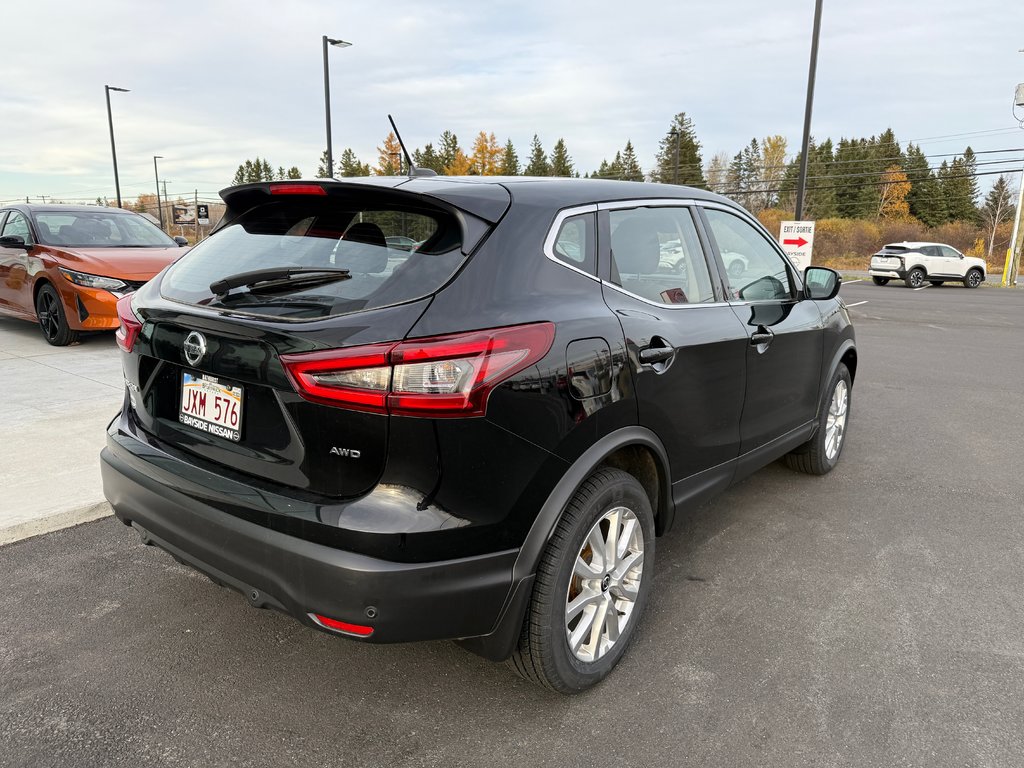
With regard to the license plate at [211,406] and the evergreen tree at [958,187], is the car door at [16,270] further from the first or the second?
the evergreen tree at [958,187]

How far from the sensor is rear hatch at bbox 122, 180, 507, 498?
2.02m

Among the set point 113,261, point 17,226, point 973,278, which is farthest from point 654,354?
point 973,278

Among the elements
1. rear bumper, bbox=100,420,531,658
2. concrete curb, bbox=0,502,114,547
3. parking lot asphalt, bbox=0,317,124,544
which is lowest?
concrete curb, bbox=0,502,114,547

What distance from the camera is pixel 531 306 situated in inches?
88.0

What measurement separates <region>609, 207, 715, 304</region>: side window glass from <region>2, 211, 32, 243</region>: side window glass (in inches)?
332

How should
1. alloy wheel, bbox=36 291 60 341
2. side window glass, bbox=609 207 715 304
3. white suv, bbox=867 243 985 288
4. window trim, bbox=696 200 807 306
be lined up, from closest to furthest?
side window glass, bbox=609 207 715 304
window trim, bbox=696 200 807 306
alloy wheel, bbox=36 291 60 341
white suv, bbox=867 243 985 288

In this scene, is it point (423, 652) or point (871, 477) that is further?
point (871, 477)

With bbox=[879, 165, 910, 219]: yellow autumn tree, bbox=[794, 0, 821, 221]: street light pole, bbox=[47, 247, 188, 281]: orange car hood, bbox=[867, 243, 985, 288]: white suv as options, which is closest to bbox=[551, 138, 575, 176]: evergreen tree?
bbox=[879, 165, 910, 219]: yellow autumn tree

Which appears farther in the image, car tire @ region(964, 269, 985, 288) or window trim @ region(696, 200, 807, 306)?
car tire @ region(964, 269, 985, 288)

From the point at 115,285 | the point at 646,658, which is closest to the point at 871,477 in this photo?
the point at 646,658

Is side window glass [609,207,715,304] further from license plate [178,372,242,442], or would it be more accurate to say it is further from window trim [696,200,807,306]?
license plate [178,372,242,442]

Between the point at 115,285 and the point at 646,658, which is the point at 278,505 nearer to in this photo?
the point at 646,658

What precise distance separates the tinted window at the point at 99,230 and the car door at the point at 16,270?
0.79ft

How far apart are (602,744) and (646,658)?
523mm
